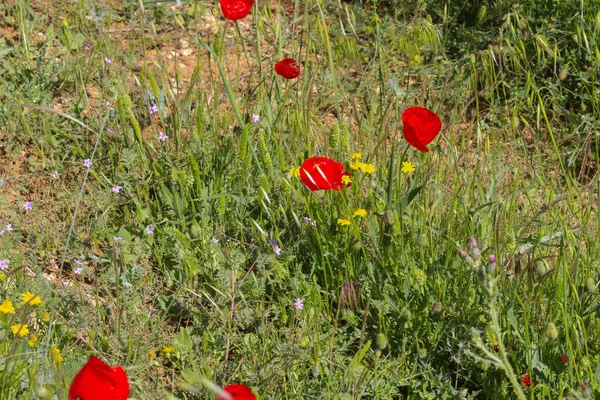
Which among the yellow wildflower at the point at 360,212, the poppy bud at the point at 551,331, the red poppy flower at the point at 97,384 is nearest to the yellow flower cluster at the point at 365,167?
the yellow wildflower at the point at 360,212

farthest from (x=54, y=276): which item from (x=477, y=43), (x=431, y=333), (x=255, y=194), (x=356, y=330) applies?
(x=477, y=43)

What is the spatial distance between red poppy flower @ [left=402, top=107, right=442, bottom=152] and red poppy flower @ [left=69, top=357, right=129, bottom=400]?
90cm

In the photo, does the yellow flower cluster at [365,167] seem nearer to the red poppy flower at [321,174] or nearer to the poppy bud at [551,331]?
the red poppy flower at [321,174]

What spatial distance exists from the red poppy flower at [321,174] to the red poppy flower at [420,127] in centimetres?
20

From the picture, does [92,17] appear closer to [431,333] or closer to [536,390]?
[431,333]

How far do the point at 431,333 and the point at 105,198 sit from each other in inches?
44.1

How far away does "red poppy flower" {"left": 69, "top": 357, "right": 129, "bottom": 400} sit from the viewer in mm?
1229

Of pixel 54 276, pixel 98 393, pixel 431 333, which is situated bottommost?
pixel 54 276

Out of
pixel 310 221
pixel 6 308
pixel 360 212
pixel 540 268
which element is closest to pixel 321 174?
pixel 360 212

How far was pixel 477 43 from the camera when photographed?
3.50m

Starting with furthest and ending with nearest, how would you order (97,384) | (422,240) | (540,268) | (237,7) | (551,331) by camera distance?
(237,7)
(422,240)
(540,268)
(551,331)
(97,384)

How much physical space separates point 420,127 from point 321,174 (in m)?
0.27

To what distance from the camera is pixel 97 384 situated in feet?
4.06

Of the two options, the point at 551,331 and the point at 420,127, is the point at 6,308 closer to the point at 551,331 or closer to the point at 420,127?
the point at 420,127
